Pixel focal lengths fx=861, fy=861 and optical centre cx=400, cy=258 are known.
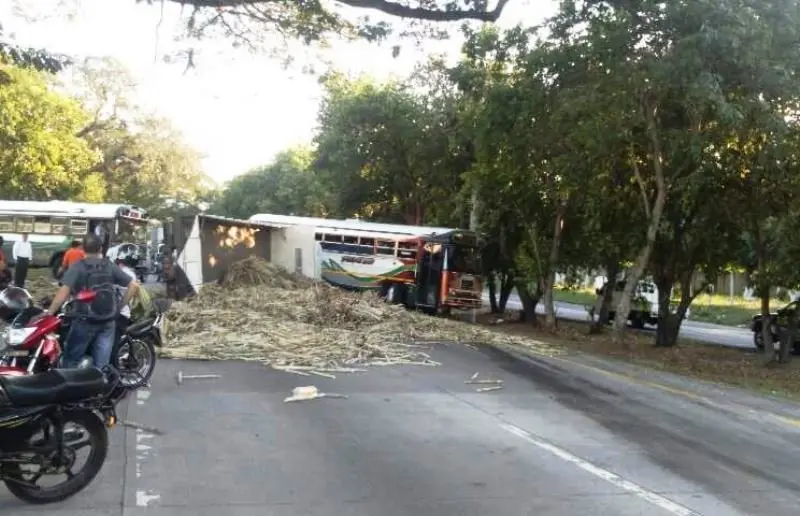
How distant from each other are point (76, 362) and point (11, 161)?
30759 millimetres

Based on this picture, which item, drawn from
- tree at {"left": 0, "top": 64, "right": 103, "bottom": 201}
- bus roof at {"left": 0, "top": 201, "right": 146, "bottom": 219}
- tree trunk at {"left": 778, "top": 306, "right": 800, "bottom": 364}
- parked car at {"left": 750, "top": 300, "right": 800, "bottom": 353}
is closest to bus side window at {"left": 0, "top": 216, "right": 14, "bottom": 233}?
bus roof at {"left": 0, "top": 201, "right": 146, "bottom": 219}

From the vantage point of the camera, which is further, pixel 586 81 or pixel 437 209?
pixel 437 209

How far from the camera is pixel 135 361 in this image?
33.8 ft

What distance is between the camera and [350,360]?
43.5 feet

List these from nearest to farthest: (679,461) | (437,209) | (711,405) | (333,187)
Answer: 1. (679,461)
2. (711,405)
3. (437,209)
4. (333,187)

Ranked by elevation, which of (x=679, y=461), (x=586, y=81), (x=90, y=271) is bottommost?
(x=679, y=461)

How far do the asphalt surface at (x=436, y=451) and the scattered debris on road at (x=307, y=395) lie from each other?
212 mm

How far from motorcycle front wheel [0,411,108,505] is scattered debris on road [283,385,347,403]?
4.05m

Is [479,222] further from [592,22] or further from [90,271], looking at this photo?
[90,271]

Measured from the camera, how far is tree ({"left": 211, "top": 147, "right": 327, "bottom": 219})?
54.2 m

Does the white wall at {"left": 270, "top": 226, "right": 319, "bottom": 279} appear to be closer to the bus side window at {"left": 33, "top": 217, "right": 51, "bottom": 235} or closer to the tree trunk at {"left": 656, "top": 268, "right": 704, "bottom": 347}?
the bus side window at {"left": 33, "top": 217, "right": 51, "bottom": 235}

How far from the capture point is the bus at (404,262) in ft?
84.2

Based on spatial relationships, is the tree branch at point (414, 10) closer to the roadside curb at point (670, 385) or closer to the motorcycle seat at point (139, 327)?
the motorcycle seat at point (139, 327)

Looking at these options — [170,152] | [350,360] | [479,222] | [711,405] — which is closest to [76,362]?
[350,360]
